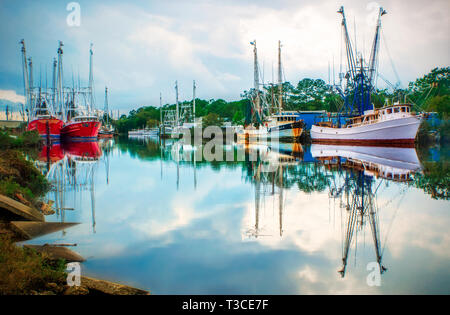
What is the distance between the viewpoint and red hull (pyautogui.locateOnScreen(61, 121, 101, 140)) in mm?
54250

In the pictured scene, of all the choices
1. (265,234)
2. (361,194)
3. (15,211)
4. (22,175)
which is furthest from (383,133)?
(15,211)

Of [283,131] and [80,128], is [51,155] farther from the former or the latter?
[283,131]

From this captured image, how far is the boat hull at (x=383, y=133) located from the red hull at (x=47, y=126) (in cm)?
4070

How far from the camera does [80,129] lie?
179ft

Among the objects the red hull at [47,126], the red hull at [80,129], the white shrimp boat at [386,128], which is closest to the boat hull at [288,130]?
the white shrimp boat at [386,128]

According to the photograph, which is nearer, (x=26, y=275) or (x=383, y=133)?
(x=26, y=275)

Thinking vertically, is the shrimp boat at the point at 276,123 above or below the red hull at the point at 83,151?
above

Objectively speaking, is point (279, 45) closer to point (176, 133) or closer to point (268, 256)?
point (176, 133)

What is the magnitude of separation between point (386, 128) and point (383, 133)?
79 cm

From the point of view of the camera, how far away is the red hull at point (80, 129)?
2136 inches

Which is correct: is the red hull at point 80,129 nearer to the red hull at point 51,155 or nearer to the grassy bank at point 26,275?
the red hull at point 51,155

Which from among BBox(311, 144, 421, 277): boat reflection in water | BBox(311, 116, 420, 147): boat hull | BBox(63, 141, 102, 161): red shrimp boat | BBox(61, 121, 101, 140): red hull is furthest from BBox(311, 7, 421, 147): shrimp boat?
BBox(61, 121, 101, 140): red hull
